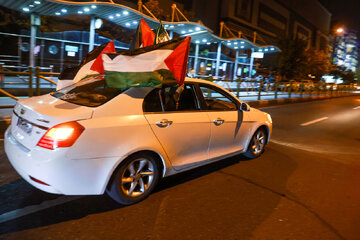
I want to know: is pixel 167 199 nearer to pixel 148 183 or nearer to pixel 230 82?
pixel 148 183

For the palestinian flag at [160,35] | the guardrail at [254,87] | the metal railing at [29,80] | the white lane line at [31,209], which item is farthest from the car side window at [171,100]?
the metal railing at [29,80]

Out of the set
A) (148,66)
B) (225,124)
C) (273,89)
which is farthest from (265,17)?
(148,66)

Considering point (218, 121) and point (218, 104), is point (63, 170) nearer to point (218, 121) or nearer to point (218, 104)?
point (218, 121)

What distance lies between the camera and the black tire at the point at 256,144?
5320 mm

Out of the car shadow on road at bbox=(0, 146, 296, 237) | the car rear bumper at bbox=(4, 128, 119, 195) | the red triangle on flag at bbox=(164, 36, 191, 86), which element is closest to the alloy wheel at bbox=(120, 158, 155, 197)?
the car shadow on road at bbox=(0, 146, 296, 237)

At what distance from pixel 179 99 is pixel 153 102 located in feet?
1.78

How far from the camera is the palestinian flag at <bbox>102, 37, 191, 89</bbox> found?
3.36 m

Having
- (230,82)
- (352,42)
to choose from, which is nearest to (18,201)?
(230,82)

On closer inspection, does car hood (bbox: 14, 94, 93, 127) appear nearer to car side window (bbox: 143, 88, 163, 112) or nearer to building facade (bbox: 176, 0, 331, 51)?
car side window (bbox: 143, 88, 163, 112)

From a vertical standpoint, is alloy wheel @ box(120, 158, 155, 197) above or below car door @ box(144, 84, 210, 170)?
below

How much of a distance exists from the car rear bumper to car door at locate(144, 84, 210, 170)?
721mm

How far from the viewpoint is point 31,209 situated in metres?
3.12

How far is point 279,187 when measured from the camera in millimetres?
4191

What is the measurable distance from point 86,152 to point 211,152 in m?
2.01
